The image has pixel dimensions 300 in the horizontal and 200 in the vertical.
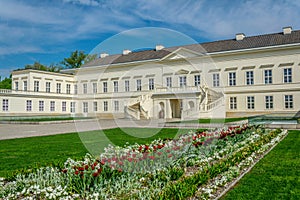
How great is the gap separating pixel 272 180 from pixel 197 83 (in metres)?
29.5

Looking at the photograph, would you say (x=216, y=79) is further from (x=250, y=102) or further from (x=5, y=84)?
(x=5, y=84)

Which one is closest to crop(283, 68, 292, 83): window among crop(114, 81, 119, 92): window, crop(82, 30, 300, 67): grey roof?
crop(82, 30, 300, 67): grey roof

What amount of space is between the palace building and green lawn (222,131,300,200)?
713 inches

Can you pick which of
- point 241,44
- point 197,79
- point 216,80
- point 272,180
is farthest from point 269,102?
point 272,180

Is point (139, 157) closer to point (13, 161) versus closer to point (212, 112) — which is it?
point (13, 161)

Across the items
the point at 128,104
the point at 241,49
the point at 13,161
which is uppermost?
the point at 241,49

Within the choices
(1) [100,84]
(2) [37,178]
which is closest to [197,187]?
(2) [37,178]

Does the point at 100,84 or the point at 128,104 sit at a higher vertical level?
the point at 100,84

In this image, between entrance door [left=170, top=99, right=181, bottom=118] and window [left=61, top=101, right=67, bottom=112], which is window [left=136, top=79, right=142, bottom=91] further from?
window [left=61, top=101, right=67, bottom=112]

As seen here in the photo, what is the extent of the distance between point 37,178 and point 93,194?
5.60 feet

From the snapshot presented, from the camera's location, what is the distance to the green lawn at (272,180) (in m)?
4.95

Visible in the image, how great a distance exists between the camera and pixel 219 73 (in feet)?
111

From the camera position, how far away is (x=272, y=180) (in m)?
5.81

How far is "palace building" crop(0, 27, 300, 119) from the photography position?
2980cm
